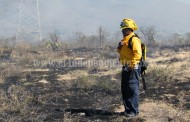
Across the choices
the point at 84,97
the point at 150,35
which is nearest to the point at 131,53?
the point at 84,97

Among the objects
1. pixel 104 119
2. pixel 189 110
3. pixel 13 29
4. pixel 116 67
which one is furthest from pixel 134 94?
pixel 13 29

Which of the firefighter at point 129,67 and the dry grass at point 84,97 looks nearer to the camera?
the firefighter at point 129,67

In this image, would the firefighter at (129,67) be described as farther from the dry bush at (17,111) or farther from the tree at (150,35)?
the tree at (150,35)

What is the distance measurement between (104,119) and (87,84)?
3092 mm

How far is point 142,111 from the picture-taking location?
6672 mm

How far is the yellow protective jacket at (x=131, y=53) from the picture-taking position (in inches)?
232

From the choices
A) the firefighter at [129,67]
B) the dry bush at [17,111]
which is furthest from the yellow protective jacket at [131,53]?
the dry bush at [17,111]

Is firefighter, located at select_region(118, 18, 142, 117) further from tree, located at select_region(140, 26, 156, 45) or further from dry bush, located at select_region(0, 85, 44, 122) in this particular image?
tree, located at select_region(140, 26, 156, 45)

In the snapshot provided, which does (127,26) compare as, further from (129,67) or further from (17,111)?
(17,111)

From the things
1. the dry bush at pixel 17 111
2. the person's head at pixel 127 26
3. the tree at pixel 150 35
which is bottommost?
the dry bush at pixel 17 111

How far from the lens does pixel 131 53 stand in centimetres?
600

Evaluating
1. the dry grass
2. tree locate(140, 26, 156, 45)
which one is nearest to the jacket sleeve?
the dry grass

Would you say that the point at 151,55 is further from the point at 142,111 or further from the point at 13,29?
the point at 13,29

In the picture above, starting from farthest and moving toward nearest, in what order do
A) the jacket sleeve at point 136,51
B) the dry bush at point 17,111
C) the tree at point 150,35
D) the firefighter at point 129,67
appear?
the tree at point 150,35 < the dry bush at point 17,111 < the firefighter at point 129,67 < the jacket sleeve at point 136,51
